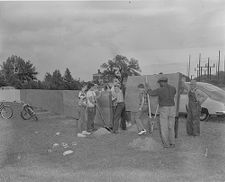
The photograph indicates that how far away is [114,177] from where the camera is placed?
21.4 ft

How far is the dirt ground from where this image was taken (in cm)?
663

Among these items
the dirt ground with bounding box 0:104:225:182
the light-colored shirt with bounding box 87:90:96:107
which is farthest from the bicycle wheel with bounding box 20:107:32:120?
the light-colored shirt with bounding box 87:90:96:107

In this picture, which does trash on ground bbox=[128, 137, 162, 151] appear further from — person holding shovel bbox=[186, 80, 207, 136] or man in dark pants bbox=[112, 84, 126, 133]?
man in dark pants bbox=[112, 84, 126, 133]

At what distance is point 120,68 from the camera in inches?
466

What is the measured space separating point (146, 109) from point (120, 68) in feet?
5.14

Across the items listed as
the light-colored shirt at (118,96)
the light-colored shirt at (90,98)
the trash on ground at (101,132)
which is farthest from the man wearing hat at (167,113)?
the light-colored shirt at (90,98)

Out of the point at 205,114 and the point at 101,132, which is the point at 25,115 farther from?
the point at 205,114

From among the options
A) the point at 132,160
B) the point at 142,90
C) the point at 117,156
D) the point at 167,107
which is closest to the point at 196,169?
the point at 132,160

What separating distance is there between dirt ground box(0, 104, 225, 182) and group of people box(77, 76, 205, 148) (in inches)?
13.0

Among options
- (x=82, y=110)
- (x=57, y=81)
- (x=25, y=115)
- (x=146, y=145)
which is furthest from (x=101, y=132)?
(x=57, y=81)

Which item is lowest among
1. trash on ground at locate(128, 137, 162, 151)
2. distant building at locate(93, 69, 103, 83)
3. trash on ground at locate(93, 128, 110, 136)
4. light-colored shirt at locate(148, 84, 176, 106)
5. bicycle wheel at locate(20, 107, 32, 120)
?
bicycle wheel at locate(20, 107, 32, 120)

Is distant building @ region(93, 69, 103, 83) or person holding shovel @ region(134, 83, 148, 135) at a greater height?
distant building @ region(93, 69, 103, 83)

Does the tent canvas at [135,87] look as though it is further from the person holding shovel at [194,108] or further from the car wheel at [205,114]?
the car wheel at [205,114]

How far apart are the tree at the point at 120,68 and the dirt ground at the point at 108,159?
1737 millimetres
